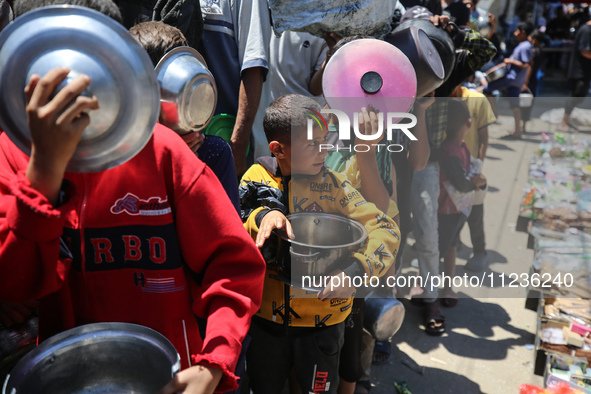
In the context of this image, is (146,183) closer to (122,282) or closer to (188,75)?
(122,282)

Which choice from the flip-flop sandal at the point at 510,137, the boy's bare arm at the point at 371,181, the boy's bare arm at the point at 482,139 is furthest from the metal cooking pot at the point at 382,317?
the flip-flop sandal at the point at 510,137

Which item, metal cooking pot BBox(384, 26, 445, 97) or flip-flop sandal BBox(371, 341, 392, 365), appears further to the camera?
flip-flop sandal BBox(371, 341, 392, 365)

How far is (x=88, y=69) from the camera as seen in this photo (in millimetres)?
842

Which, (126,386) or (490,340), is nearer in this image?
(126,386)

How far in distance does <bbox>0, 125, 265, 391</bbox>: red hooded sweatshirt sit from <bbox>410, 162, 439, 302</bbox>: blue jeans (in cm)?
261

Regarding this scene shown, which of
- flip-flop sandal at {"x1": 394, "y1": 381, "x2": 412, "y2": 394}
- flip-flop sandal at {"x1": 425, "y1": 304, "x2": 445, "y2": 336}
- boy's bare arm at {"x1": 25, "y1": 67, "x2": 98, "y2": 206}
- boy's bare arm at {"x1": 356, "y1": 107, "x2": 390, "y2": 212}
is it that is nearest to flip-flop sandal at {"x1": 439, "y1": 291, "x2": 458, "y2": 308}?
flip-flop sandal at {"x1": 425, "y1": 304, "x2": 445, "y2": 336}

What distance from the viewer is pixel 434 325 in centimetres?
353

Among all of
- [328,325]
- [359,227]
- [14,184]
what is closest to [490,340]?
[328,325]

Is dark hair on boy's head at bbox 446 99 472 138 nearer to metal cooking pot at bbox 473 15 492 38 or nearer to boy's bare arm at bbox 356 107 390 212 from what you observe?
boy's bare arm at bbox 356 107 390 212

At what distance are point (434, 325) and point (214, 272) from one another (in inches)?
108

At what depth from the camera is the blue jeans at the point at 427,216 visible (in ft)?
11.8

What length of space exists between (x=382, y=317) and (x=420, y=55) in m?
1.27

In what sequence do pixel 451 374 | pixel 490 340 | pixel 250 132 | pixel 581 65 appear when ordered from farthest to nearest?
1. pixel 581 65
2. pixel 490 340
3. pixel 451 374
4. pixel 250 132

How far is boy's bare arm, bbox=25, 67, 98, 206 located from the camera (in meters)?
0.80
